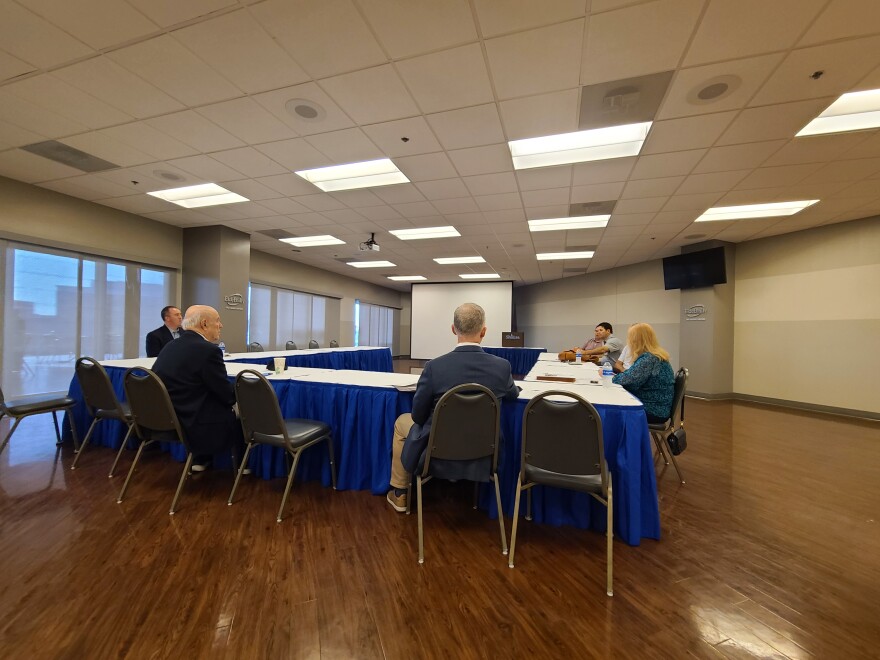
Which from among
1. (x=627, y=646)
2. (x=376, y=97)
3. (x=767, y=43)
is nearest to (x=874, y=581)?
(x=627, y=646)

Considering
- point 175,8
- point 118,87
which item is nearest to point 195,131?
point 118,87

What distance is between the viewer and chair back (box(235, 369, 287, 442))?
84.5 inches

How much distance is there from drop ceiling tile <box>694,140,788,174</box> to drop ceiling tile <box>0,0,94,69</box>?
520 centimetres

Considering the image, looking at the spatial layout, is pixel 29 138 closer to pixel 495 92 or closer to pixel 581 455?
pixel 495 92

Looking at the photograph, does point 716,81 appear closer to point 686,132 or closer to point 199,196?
point 686,132

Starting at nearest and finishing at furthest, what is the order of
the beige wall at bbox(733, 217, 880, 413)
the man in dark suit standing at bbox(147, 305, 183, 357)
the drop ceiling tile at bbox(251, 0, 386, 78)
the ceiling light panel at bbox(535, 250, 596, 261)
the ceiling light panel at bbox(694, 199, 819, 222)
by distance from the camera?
the drop ceiling tile at bbox(251, 0, 386, 78)
the man in dark suit standing at bbox(147, 305, 183, 357)
the ceiling light panel at bbox(694, 199, 819, 222)
the beige wall at bbox(733, 217, 880, 413)
the ceiling light panel at bbox(535, 250, 596, 261)

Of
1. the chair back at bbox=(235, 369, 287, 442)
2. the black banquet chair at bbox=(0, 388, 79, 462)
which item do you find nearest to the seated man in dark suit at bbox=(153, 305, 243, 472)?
the chair back at bbox=(235, 369, 287, 442)

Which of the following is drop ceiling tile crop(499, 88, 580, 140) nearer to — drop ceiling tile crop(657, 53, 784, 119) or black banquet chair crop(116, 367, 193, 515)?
drop ceiling tile crop(657, 53, 784, 119)

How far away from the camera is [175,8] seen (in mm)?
2045

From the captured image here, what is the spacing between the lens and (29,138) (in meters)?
3.49

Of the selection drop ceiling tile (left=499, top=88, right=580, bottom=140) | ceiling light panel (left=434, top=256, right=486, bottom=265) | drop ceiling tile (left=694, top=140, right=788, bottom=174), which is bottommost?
ceiling light panel (left=434, top=256, right=486, bottom=265)

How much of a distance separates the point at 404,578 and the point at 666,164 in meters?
4.39

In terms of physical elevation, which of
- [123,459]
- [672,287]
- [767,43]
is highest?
[767,43]

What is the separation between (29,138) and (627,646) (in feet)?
20.0
